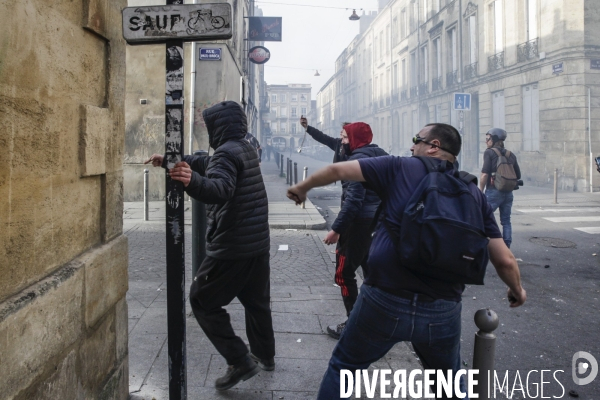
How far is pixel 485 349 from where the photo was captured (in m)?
2.52

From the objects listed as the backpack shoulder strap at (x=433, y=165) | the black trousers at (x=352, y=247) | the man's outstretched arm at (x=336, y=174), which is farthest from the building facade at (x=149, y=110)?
the backpack shoulder strap at (x=433, y=165)

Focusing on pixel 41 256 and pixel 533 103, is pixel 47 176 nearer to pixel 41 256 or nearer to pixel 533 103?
pixel 41 256

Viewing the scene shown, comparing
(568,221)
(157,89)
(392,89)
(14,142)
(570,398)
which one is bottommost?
(570,398)

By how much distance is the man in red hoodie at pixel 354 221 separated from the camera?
4165 millimetres

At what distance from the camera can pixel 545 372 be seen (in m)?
3.93

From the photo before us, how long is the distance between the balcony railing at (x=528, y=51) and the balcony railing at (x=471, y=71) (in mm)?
5015

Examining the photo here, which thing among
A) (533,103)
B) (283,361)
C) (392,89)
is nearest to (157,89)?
(283,361)

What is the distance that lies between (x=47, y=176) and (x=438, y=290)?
178 centimetres

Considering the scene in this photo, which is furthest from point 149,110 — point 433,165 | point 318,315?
point 433,165

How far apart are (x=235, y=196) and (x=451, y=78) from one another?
30106mm

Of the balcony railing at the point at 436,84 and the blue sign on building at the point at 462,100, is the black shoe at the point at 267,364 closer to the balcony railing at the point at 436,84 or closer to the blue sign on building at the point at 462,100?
the blue sign on building at the point at 462,100

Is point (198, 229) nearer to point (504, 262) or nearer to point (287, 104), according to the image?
point (504, 262)

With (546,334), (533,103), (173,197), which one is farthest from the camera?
(533,103)

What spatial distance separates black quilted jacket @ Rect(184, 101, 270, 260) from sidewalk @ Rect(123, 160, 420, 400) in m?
0.88
